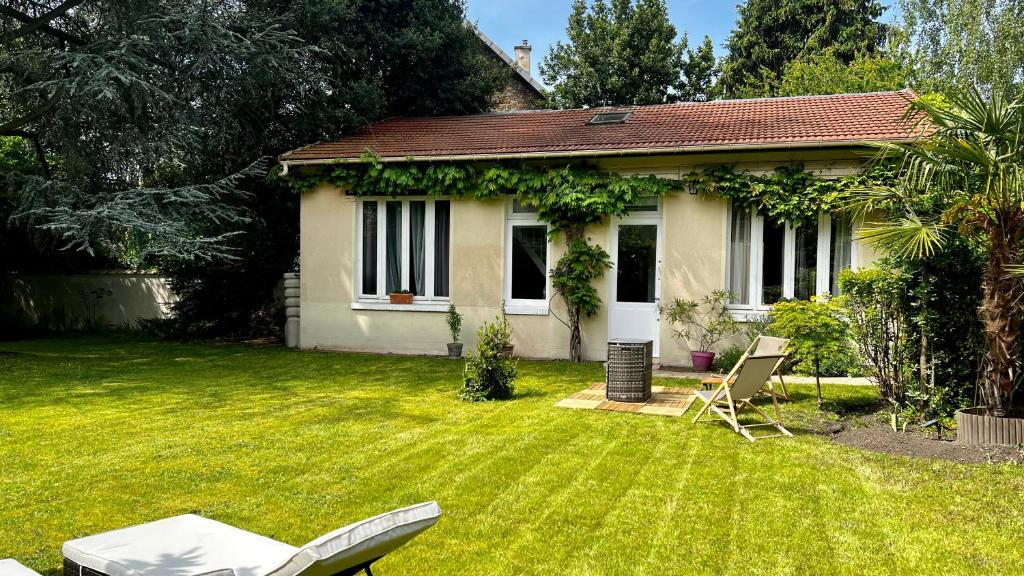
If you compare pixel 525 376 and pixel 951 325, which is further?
pixel 525 376

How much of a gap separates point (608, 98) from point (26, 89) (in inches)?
752

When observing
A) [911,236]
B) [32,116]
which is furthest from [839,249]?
[32,116]

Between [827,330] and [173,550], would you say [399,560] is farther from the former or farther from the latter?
[827,330]

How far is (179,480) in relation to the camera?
554 cm

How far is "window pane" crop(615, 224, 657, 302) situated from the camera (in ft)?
41.4

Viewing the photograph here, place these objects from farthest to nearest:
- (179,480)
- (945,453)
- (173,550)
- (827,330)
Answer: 1. (827,330)
2. (945,453)
3. (179,480)
4. (173,550)

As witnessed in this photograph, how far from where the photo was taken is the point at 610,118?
1505cm

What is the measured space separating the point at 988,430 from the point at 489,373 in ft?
16.6

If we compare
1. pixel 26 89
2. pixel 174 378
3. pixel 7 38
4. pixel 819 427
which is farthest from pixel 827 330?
pixel 7 38

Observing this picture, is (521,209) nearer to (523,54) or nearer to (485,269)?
(485,269)

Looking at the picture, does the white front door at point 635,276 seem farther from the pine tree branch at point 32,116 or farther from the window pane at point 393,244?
the pine tree branch at point 32,116

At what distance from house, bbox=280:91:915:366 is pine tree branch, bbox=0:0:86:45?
4830 mm

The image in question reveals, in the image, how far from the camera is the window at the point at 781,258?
11641 mm

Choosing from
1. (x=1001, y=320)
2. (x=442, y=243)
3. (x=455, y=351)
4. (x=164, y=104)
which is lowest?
(x=455, y=351)
